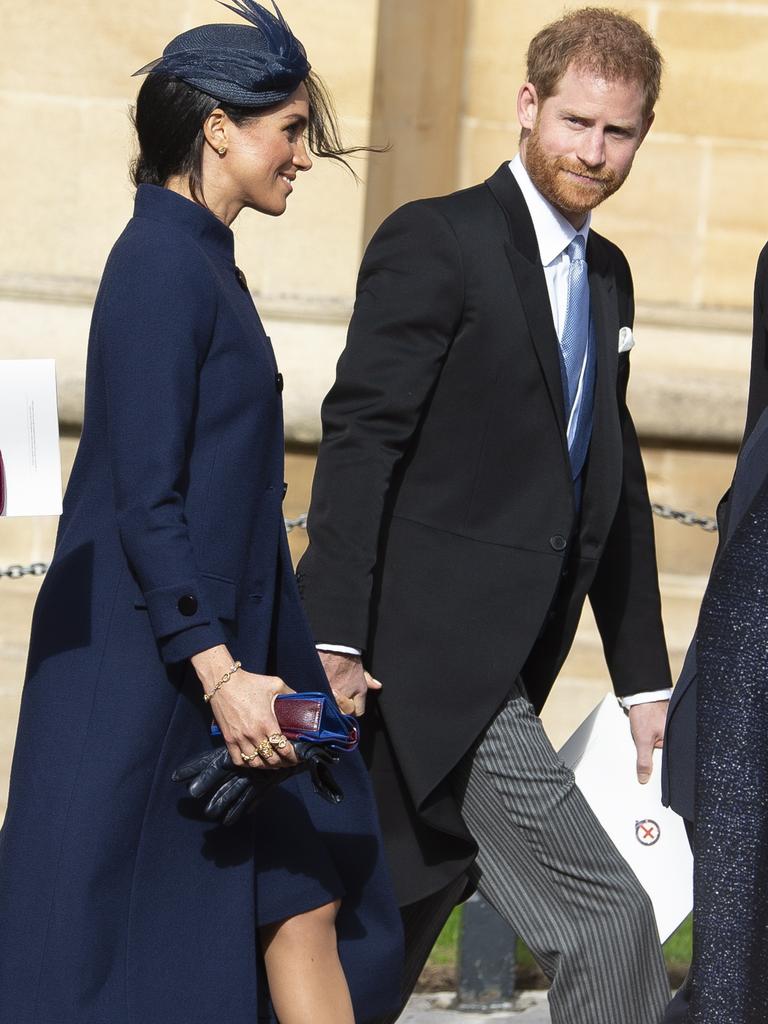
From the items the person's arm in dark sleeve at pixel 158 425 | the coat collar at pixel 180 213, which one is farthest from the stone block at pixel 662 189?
the person's arm in dark sleeve at pixel 158 425

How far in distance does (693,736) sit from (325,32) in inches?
132

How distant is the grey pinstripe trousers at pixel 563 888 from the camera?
3.12 meters

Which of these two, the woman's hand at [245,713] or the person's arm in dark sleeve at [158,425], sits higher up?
the person's arm in dark sleeve at [158,425]

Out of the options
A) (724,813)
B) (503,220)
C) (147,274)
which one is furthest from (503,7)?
(724,813)

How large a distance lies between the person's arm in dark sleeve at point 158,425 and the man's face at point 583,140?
97 cm

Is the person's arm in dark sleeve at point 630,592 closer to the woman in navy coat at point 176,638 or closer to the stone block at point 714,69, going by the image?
the woman in navy coat at point 176,638

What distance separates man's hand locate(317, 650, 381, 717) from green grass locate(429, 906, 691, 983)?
1.53 metres

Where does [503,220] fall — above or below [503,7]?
below

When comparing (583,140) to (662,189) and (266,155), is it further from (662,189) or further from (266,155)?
(662,189)

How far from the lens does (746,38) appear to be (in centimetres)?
632

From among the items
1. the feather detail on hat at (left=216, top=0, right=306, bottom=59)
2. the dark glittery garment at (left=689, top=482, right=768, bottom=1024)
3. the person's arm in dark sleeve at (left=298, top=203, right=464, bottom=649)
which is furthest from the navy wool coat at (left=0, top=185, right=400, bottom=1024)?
the dark glittery garment at (left=689, top=482, right=768, bottom=1024)

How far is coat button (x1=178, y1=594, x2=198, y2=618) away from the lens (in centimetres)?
254

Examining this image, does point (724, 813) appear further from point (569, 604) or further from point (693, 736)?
point (569, 604)

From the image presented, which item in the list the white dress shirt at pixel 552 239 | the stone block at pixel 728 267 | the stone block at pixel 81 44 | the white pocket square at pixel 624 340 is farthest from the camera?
the stone block at pixel 728 267
